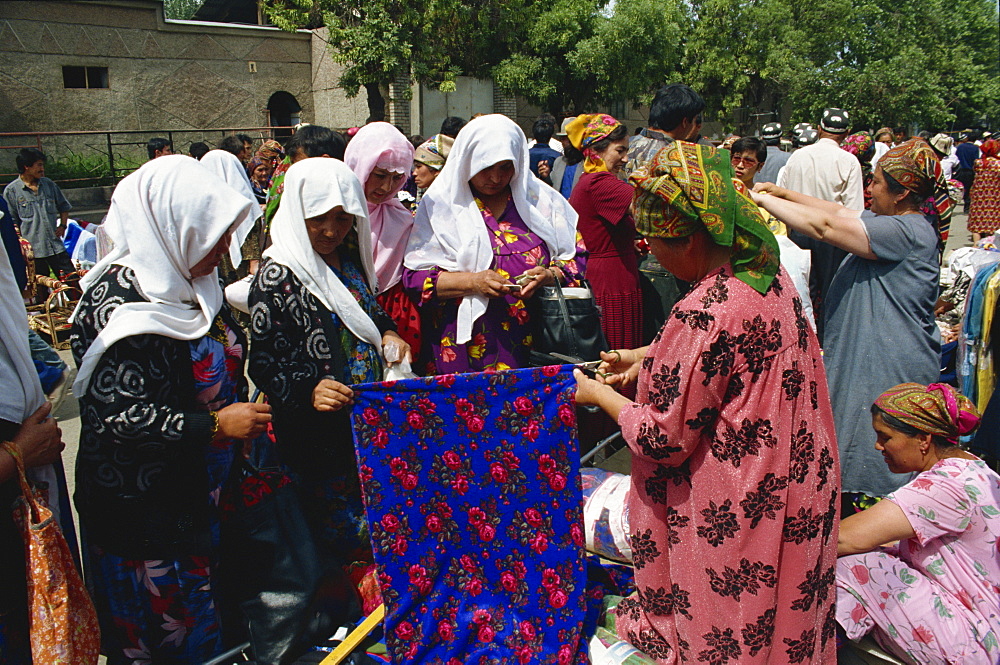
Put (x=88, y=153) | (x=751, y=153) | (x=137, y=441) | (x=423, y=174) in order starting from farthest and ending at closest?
(x=88, y=153) < (x=751, y=153) < (x=423, y=174) < (x=137, y=441)

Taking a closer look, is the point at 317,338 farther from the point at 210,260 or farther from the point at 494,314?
the point at 494,314

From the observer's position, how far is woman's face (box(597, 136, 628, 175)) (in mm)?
3941

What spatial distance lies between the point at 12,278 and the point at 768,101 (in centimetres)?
3670

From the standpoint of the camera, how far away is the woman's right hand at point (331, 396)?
2.29 m

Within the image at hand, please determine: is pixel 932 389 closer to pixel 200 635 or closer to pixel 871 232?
pixel 871 232

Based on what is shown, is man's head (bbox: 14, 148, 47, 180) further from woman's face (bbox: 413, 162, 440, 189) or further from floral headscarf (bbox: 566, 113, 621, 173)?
floral headscarf (bbox: 566, 113, 621, 173)

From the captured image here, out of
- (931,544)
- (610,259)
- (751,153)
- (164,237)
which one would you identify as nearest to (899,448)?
(931,544)

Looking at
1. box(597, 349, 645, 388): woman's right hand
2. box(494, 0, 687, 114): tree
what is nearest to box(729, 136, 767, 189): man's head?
box(597, 349, 645, 388): woman's right hand

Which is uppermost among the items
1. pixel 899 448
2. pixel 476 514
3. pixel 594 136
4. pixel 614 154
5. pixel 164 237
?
pixel 594 136

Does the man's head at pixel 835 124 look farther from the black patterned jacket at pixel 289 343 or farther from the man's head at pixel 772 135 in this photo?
the black patterned jacket at pixel 289 343

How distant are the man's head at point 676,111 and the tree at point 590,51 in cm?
1817

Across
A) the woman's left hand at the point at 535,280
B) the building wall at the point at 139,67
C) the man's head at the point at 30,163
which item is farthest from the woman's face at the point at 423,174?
the building wall at the point at 139,67

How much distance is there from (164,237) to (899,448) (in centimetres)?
262

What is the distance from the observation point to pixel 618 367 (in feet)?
8.13
